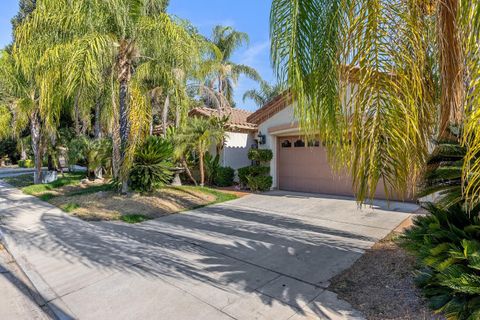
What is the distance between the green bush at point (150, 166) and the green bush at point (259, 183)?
3.87m

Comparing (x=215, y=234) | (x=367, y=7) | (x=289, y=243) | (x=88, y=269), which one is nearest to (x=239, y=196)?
(x=215, y=234)

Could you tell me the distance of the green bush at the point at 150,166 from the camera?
1012 centimetres

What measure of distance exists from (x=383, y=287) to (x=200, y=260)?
9.54 ft

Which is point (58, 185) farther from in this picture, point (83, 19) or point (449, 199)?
point (449, 199)

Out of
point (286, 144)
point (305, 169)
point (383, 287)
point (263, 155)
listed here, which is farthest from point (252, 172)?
point (383, 287)

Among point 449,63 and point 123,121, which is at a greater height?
point 123,121

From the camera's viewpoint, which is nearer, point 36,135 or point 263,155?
point 263,155

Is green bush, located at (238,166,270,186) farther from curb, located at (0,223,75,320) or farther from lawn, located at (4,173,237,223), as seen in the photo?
curb, located at (0,223,75,320)

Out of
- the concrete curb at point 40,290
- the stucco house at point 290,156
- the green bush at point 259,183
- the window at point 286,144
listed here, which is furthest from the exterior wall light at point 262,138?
the concrete curb at point 40,290

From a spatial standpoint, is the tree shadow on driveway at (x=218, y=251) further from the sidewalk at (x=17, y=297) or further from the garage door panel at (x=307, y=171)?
the garage door panel at (x=307, y=171)

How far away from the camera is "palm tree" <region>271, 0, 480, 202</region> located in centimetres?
262

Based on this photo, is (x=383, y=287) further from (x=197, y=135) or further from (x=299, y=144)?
(x=197, y=135)

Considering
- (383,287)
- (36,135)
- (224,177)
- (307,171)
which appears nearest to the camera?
(383,287)

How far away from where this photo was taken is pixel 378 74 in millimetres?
2641
